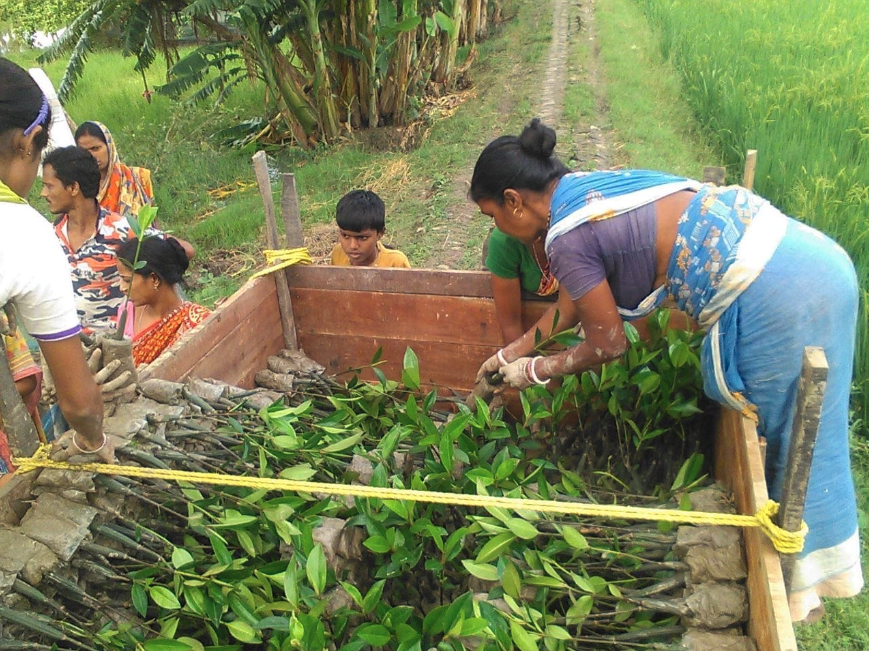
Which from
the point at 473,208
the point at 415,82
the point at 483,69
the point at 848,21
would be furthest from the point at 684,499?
the point at 483,69

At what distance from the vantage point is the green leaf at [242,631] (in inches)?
54.4

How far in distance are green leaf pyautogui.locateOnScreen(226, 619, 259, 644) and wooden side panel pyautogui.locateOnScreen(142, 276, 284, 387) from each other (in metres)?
0.85

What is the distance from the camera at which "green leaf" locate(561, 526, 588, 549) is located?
1449mm

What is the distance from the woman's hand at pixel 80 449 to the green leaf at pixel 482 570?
817 millimetres

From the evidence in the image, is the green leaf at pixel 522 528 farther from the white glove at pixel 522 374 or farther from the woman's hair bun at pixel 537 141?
the woman's hair bun at pixel 537 141

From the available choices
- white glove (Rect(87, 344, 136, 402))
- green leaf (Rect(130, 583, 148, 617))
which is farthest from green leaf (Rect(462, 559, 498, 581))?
white glove (Rect(87, 344, 136, 402))

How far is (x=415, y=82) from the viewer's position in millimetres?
8117

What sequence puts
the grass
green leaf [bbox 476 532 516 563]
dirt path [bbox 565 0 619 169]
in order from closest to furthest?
green leaf [bbox 476 532 516 563], the grass, dirt path [bbox 565 0 619 169]

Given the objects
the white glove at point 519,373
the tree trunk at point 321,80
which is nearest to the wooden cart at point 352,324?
the white glove at point 519,373

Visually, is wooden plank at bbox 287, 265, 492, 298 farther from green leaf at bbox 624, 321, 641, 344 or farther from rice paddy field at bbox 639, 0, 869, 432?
rice paddy field at bbox 639, 0, 869, 432

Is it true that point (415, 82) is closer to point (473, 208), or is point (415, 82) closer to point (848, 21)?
point (473, 208)

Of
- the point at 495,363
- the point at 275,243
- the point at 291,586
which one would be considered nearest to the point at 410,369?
the point at 495,363

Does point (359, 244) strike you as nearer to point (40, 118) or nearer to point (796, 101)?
point (40, 118)

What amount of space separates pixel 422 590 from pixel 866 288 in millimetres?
2802
